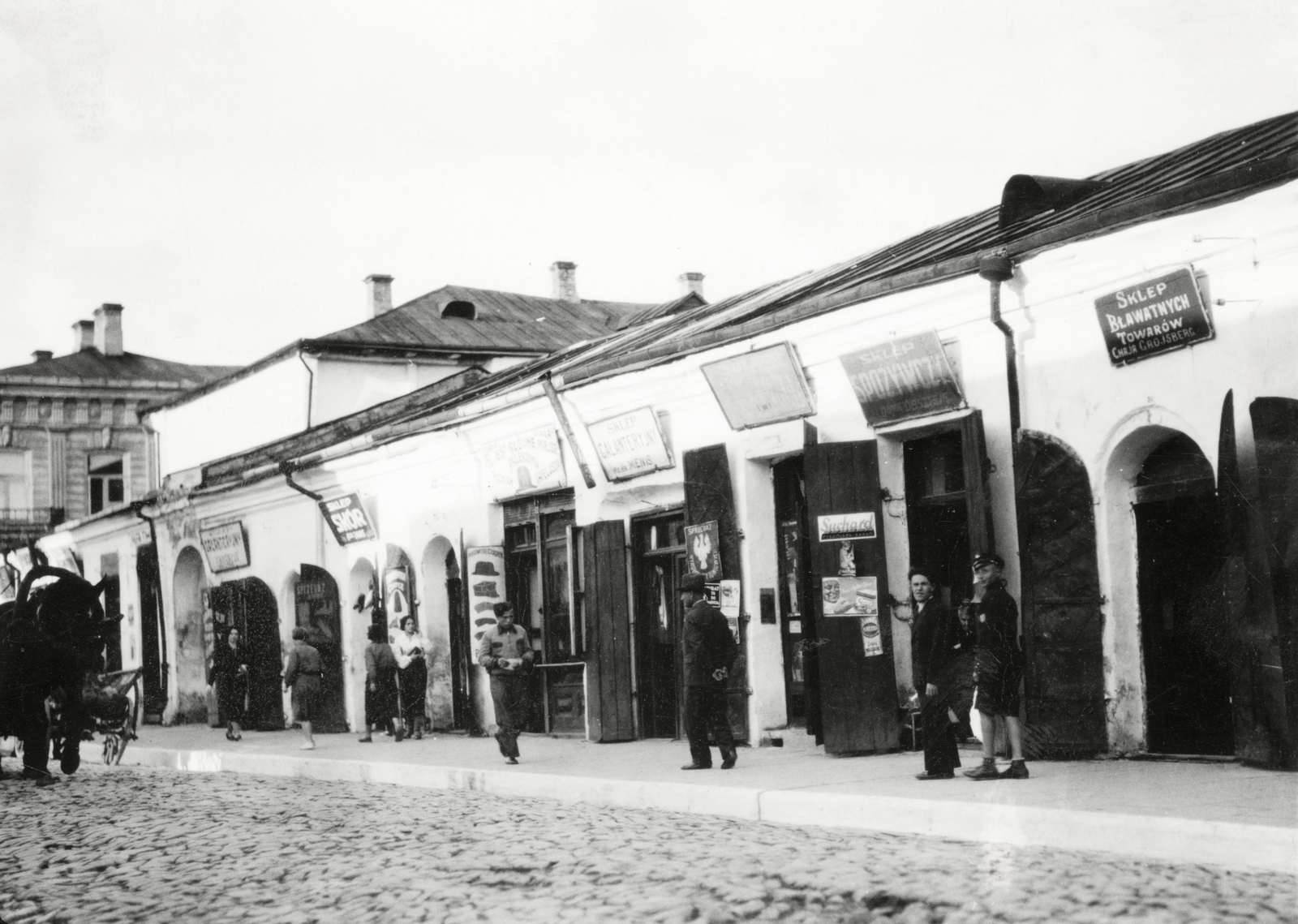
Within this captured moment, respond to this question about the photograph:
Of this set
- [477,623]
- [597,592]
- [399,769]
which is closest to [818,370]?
[597,592]

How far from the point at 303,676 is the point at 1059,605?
1101 cm

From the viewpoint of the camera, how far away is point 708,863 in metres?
7.37

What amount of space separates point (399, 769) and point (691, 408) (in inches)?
186

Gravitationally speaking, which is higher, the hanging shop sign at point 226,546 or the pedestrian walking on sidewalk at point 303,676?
the hanging shop sign at point 226,546

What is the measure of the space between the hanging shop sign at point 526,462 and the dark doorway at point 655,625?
61.2 inches

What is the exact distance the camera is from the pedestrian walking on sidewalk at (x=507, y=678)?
46.8 feet

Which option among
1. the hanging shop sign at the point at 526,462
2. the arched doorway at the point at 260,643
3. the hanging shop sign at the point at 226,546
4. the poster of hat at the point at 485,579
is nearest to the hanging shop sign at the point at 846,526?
the hanging shop sign at the point at 526,462

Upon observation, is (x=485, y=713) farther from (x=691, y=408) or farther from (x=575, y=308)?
(x=575, y=308)

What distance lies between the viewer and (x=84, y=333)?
144 ft

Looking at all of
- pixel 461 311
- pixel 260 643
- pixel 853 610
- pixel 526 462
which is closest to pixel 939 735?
pixel 853 610

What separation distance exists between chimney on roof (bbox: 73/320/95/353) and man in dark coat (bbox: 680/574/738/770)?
3547 cm

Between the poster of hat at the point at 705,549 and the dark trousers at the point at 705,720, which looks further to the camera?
the poster of hat at the point at 705,549

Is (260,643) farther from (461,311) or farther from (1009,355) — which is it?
(1009,355)

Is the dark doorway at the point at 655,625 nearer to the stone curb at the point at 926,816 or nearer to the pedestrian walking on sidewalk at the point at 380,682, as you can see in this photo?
the stone curb at the point at 926,816
